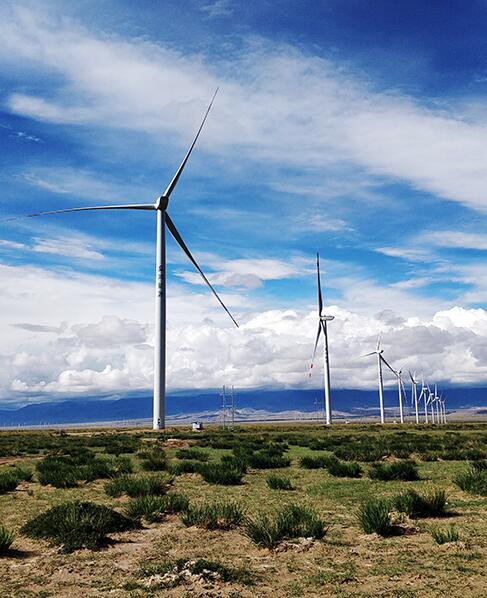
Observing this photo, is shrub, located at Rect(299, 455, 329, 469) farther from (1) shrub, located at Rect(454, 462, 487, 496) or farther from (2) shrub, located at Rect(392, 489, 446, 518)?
(2) shrub, located at Rect(392, 489, 446, 518)

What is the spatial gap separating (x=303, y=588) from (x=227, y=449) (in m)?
32.1

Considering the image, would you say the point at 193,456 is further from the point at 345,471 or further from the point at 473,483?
the point at 473,483

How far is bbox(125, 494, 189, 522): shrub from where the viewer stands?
15680 mm

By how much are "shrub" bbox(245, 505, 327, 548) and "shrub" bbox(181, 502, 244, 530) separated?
113 centimetres

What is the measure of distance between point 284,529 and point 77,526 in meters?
4.84

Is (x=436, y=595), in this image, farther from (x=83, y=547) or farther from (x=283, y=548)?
(x=83, y=547)

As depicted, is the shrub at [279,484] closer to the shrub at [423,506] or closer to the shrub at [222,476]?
the shrub at [222,476]

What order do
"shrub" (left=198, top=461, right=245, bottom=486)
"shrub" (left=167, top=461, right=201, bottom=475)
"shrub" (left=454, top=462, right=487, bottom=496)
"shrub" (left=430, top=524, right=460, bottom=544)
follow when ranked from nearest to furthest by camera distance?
"shrub" (left=430, top=524, right=460, bottom=544) < "shrub" (left=454, top=462, right=487, bottom=496) < "shrub" (left=198, top=461, right=245, bottom=486) < "shrub" (left=167, top=461, right=201, bottom=475)

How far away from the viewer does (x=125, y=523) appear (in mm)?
14477

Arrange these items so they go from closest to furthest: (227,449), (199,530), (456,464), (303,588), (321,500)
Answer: (303,588)
(199,530)
(321,500)
(456,464)
(227,449)

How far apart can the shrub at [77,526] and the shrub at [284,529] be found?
337 cm

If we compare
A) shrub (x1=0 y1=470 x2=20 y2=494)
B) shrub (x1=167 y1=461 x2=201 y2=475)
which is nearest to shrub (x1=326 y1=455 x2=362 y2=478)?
shrub (x1=167 y1=461 x2=201 y2=475)

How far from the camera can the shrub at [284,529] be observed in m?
12.7

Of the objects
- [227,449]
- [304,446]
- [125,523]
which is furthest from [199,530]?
[304,446]
